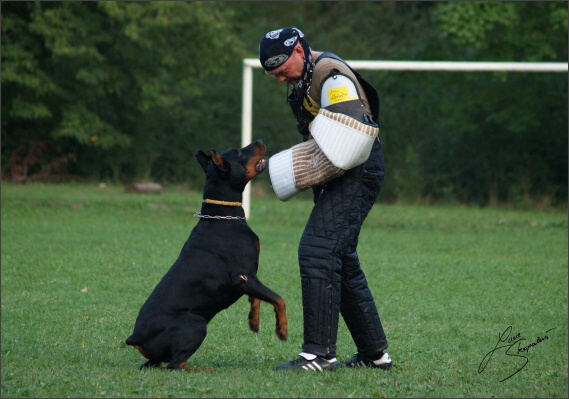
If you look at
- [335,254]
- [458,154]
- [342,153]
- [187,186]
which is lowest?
[187,186]

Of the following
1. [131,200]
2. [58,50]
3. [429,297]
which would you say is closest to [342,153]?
[429,297]

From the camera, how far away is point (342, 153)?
427 cm

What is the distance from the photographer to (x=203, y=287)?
459cm

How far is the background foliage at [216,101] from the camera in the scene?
17.9 metres

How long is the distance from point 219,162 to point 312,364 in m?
1.28

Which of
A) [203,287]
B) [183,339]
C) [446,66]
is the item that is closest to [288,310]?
[203,287]

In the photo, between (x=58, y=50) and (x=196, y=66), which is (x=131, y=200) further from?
(x=196, y=66)

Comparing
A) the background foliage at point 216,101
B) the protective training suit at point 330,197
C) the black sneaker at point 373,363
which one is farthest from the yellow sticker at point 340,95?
the background foliage at point 216,101

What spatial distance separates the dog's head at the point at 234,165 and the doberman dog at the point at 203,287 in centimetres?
3

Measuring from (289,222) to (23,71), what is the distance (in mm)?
7608

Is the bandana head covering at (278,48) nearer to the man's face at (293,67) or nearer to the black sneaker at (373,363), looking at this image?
the man's face at (293,67)

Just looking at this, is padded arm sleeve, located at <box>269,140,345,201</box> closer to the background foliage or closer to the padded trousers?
the padded trousers

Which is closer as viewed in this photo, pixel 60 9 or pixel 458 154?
pixel 60 9

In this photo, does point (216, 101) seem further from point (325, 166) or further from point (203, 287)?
point (325, 166)
